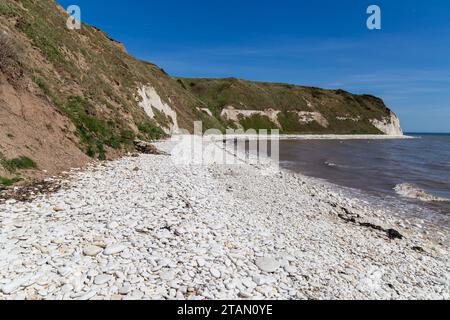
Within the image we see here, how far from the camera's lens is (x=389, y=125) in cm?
14962

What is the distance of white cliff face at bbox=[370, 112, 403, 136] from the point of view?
145875 millimetres

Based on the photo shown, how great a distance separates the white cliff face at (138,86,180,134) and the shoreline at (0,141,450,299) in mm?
28261

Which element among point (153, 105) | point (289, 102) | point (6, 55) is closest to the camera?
point (6, 55)

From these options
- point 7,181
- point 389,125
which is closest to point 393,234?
point 7,181

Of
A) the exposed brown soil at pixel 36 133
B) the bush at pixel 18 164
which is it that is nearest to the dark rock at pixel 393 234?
the exposed brown soil at pixel 36 133

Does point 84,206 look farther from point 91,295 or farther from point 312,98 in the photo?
point 312,98

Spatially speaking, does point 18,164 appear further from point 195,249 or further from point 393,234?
point 393,234

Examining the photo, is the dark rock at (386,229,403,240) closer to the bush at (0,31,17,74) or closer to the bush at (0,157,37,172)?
the bush at (0,157,37,172)

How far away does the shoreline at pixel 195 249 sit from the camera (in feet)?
18.9

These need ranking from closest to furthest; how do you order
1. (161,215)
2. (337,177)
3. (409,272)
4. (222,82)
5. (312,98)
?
(409,272) < (161,215) < (337,177) < (222,82) < (312,98)

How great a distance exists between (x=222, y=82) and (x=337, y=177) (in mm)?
109780

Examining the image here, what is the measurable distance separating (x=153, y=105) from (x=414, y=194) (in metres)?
36.2
